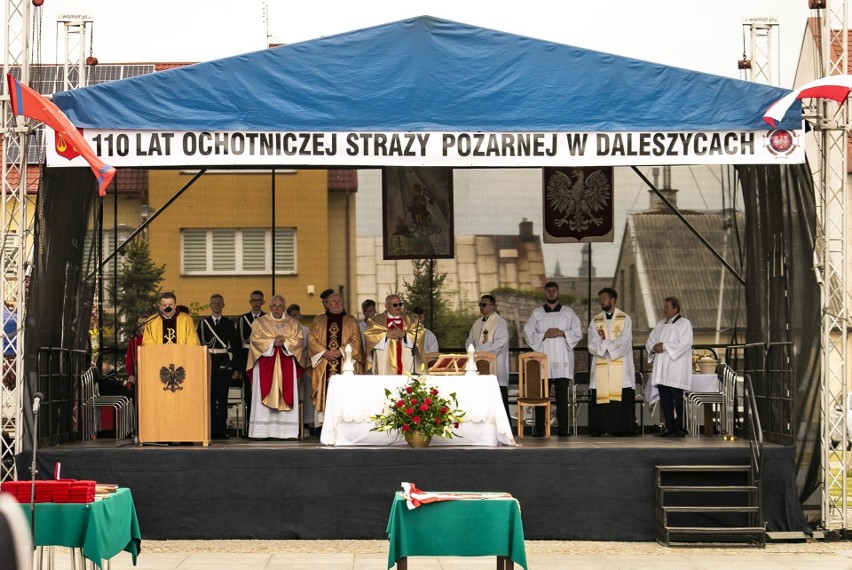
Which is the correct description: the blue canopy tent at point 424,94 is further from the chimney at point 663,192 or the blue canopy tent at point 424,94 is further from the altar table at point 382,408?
the chimney at point 663,192

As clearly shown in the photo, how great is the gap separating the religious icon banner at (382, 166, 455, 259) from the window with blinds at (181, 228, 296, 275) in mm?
1603

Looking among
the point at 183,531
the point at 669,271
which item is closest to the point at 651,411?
the point at 669,271

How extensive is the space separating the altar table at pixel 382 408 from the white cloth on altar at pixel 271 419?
1975mm

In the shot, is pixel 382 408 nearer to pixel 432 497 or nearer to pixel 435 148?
pixel 435 148

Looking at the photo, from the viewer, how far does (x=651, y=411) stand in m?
19.0

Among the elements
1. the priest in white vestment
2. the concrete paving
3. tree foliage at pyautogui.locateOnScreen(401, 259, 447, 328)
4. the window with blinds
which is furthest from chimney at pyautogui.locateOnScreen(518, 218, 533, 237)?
the concrete paving

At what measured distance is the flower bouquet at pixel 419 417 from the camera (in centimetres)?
1376

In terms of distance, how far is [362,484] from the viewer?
13.7 meters

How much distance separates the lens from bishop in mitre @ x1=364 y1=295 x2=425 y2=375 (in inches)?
650

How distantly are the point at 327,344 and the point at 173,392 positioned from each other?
8.76ft

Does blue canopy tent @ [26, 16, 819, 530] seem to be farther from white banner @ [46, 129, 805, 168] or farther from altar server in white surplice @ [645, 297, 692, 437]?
altar server in white surplice @ [645, 297, 692, 437]

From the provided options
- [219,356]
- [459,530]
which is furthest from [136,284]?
[459,530]

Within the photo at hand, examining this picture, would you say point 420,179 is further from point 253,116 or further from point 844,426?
point 844,426

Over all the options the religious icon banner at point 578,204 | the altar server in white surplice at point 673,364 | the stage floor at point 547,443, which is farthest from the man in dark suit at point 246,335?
the altar server in white surplice at point 673,364
